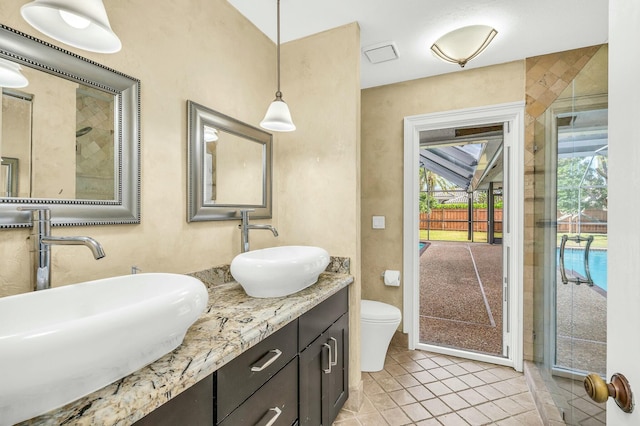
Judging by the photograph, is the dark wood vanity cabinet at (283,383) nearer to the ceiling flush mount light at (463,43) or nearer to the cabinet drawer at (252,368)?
the cabinet drawer at (252,368)

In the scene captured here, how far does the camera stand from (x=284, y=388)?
44.2 inches

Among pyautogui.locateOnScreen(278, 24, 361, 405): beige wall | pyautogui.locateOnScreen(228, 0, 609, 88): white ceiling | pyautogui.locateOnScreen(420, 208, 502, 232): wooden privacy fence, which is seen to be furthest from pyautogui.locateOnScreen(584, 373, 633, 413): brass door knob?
pyautogui.locateOnScreen(420, 208, 502, 232): wooden privacy fence

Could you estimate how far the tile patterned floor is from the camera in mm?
1709

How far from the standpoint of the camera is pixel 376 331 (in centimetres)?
214

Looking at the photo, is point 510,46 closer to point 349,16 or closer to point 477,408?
point 349,16

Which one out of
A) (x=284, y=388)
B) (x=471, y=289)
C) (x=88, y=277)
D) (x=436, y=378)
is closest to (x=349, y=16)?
(x=88, y=277)

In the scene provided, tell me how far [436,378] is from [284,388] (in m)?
1.50

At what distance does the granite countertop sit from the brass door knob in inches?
32.0

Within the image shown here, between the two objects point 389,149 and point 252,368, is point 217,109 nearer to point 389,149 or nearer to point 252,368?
point 252,368

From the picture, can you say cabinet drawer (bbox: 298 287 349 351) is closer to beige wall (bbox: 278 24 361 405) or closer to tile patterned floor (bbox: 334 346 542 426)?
beige wall (bbox: 278 24 361 405)

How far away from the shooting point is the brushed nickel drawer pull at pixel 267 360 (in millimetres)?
955

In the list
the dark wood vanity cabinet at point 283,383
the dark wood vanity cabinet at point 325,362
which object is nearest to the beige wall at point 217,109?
the dark wood vanity cabinet at point 325,362

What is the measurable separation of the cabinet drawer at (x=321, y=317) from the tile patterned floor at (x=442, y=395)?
0.67 m

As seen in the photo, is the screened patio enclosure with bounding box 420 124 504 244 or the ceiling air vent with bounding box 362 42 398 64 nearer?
the ceiling air vent with bounding box 362 42 398 64
